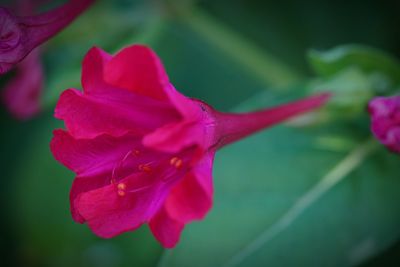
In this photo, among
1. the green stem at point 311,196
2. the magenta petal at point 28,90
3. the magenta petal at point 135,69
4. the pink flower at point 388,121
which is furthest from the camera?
the magenta petal at point 28,90

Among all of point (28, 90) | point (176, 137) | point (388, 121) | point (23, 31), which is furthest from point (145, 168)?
point (28, 90)

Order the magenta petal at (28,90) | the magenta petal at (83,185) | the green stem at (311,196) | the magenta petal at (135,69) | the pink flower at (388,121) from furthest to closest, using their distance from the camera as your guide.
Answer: the magenta petal at (28,90) < the green stem at (311,196) < the pink flower at (388,121) < the magenta petal at (83,185) < the magenta petal at (135,69)

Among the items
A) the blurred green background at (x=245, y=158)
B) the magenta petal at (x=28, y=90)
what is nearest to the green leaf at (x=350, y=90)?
the blurred green background at (x=245, y=158)

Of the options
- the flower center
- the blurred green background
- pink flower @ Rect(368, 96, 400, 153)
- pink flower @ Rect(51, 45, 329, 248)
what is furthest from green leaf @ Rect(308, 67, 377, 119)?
the flower center

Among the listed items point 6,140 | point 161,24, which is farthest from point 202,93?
point 6,140

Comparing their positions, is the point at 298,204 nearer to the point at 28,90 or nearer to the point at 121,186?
the point at 121,186

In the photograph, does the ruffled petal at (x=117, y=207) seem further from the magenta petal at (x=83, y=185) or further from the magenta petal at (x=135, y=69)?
the magenta petal at (x=135, y=69)

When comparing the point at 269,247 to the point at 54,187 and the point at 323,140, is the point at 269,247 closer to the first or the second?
the point at 323,140
